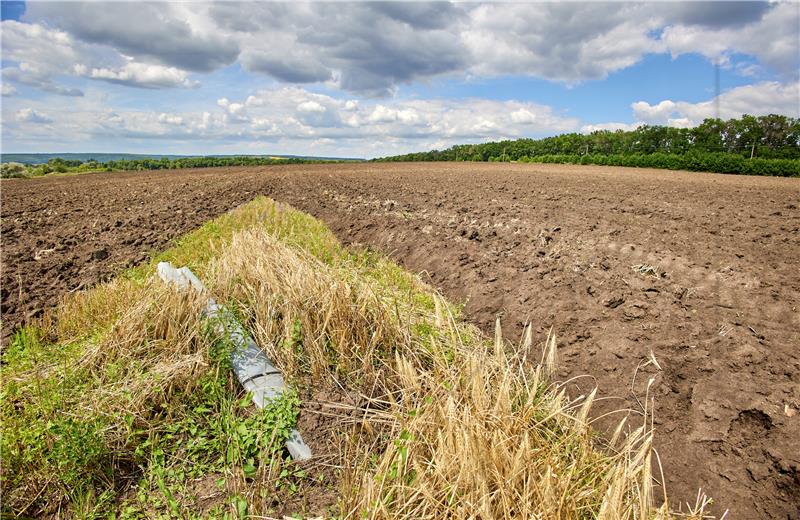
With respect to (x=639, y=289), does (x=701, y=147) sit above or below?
above

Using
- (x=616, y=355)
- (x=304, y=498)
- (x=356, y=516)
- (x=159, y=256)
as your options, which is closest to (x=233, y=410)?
(x=304, y=498)

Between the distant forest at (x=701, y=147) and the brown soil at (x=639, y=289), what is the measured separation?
32102 mm

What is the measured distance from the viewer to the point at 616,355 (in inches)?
172

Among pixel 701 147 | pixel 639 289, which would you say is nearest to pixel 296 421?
pixel 639 289

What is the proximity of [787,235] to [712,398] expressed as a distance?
616 cm

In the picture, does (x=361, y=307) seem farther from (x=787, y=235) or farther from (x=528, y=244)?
(x=787, y=235)

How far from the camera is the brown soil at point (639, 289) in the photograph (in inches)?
131

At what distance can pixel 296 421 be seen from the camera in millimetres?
3639

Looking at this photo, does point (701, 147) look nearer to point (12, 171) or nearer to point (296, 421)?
point (296, 421)

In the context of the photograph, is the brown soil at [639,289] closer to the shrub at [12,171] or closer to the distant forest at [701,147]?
the distant forest at [701,147]

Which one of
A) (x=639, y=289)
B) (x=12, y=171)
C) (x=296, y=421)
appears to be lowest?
(x=296, y=421)

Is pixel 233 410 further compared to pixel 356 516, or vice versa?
pixel 233 410

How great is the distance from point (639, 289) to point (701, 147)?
53.8m

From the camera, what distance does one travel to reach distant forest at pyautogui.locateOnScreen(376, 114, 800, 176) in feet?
125
